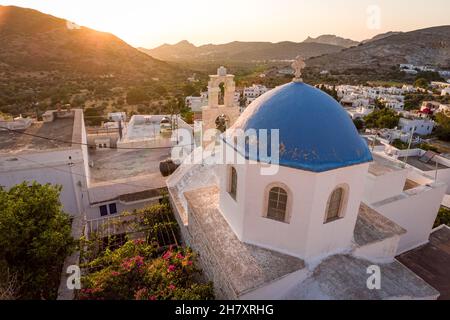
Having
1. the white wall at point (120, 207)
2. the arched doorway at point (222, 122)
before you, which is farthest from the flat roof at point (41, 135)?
A: the arched doorway at point (222, 122)

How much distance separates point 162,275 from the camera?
24.2 feet

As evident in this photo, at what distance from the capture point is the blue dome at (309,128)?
6.24 m

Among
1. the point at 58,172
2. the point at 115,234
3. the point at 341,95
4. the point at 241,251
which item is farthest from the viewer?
the point at 341,95

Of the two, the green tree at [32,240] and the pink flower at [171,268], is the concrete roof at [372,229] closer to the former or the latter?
the pink flower at [171,268]

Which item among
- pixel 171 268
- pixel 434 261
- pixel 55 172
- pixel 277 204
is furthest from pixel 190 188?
pixel 434 261

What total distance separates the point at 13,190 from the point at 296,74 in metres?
8.31

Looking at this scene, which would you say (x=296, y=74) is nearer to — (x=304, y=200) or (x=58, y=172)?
(x=304, y=200)

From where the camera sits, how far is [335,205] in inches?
275

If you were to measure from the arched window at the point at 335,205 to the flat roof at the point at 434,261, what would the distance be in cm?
587

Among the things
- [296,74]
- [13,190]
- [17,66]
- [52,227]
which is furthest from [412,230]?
[17,66]

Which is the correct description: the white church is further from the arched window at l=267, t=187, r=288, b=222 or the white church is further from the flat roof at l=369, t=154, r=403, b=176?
the flat roof at l=369, t=154, r=403, b=176

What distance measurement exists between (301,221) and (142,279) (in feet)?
14.2

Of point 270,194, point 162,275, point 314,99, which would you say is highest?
point 314,99

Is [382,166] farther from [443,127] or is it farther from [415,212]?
[443,127]
